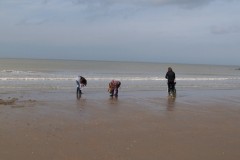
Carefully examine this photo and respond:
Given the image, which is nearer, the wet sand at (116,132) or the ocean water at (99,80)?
the wet sand at (116,132)

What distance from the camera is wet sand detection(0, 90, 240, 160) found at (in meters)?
7.49

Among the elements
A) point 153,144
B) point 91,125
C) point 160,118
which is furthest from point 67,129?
point 160,118

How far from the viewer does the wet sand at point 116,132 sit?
7488mm

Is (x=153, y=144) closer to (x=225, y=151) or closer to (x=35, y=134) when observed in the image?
(x=225, y=151)

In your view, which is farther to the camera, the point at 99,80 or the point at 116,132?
the point at 99,80

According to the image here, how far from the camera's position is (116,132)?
9367mm

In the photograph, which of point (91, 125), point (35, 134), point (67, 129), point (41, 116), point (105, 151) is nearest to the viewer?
point (105, 151)

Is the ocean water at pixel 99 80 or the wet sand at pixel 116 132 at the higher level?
the ocean water at pixel 99 80

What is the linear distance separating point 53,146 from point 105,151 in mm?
1121

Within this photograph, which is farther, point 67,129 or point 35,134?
point 67,129

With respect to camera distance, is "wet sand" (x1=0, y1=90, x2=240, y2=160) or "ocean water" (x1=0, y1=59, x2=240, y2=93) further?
"ocean water" (x1=0, y1=59, x2=240, y2=93)

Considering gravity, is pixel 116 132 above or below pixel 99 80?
below

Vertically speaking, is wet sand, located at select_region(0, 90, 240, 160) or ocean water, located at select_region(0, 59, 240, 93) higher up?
ocean water, located at select_region(0, 59, 240, 93)

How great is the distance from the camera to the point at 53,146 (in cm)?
784
